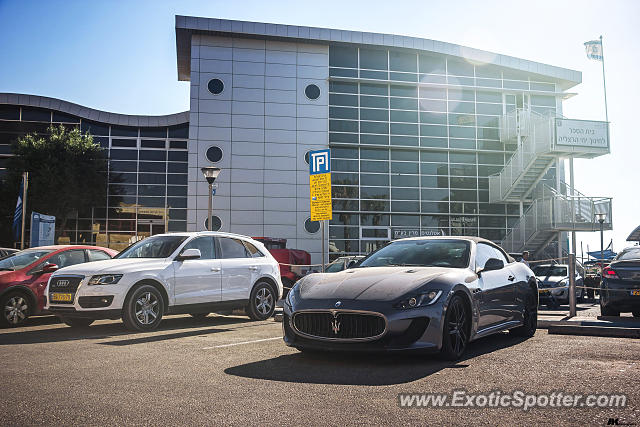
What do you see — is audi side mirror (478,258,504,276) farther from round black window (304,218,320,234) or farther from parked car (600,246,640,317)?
round black window (304,218,320,234)

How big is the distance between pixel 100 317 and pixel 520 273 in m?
6.28

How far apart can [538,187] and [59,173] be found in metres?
26.3

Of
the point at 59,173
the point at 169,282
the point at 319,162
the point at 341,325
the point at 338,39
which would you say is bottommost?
the point at 341,325

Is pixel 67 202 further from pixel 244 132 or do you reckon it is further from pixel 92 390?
pixel 92 390

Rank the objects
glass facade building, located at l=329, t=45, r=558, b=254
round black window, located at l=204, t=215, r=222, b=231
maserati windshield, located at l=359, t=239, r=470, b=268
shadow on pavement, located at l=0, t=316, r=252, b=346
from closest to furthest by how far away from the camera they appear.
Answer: maserati windshield, located at l=359, t=239, r=470, b=268
shadow on pavement, located at l=0, t=316, r=252, b=346
round black window, located at l=204, t=215, r=222, b=231
glass facade building, located at l=329, t=45, r=558, b=254

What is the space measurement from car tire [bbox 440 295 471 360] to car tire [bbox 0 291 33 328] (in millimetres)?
8100

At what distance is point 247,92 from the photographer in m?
33.0

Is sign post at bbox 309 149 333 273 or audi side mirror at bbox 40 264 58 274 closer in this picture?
audi side mirror at bbox 40 264 58 274

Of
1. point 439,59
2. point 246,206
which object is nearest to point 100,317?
point 246,206

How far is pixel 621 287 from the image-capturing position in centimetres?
1179

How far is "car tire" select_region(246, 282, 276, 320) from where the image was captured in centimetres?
1209

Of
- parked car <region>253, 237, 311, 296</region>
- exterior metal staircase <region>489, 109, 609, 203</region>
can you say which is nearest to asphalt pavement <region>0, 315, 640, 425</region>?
parked car <region>253, 237, 311, 296</region>

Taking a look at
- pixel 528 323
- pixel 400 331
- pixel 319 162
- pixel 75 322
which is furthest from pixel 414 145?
pixel 400 331

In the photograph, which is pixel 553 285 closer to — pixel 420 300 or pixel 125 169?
pixel 420 300
